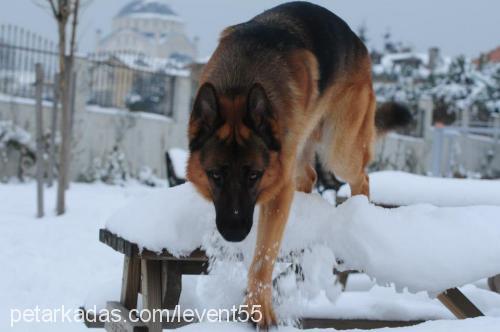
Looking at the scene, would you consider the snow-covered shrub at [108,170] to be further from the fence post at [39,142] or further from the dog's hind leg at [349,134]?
the dog's hind leg at [349,134]

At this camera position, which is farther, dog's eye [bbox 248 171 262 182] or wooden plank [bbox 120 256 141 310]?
wooden plank [bbox 120 256 141 310]

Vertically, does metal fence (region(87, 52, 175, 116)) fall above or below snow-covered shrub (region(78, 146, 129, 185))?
above

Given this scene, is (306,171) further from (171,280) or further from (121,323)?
(121,323)

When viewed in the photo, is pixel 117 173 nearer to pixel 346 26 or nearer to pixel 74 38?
pixel 74 38

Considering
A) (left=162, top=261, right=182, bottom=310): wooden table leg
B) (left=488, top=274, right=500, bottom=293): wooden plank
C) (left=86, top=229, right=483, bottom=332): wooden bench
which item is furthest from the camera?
(left=488, top=274, right=500, bottom=293): wooden plank

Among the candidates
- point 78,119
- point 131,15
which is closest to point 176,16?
point 131,15

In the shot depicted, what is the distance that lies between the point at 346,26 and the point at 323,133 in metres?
0.70

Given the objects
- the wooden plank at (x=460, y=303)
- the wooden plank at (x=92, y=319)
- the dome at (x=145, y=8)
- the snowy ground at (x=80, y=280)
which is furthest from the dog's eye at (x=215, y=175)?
the dome at (x=145, y=8)

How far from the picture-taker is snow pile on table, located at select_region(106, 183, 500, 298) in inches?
122

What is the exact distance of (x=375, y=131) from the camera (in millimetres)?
4734

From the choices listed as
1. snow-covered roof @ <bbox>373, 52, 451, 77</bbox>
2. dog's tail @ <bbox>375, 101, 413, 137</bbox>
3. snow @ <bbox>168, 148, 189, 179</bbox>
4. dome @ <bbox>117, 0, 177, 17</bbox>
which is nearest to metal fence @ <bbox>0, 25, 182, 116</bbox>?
snow @ <bbox>168, 148, 189, 179</bbox>

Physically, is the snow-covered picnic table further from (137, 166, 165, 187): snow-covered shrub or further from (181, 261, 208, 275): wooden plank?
(137, 166, 165, 187): snow-covered shrub

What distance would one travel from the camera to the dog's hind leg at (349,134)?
4203 mm

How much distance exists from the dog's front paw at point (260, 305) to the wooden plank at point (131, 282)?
0.88 meters
